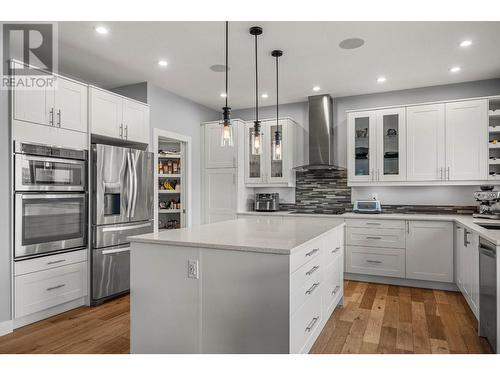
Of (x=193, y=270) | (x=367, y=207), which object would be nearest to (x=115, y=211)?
(x=193, y=270)

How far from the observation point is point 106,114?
3.57 metres

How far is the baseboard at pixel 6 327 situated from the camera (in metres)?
2.67

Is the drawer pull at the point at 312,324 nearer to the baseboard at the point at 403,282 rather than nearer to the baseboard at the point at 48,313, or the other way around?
the baseboard at the point at 403,282

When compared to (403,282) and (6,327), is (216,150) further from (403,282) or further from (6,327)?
(6,327)

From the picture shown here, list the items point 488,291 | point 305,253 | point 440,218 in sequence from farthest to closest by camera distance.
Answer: point 440,218, point 488,291, point 305,253

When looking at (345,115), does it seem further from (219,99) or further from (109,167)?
(109,167)

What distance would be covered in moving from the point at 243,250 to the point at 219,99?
3658mm

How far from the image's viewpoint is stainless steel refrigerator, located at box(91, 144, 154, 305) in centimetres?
338

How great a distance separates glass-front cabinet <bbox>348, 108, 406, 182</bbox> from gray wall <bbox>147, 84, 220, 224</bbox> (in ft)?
7.70

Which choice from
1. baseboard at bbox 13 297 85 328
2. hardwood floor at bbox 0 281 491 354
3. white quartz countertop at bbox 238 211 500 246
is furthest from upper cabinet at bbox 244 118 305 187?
baseboard at bbox 13 297 85 328

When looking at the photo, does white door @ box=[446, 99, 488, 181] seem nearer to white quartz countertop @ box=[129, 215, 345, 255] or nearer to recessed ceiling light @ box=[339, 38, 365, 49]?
recessed ceiling light @ box=[339, 38, 365, 49]

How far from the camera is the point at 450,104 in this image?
4.15 metres

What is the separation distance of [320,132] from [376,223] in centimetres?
154
